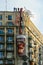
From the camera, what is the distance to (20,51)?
103 meters

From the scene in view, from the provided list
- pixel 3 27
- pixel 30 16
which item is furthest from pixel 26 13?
pixel 3 27

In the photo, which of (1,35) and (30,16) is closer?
(1,35)

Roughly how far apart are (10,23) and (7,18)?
1.68 meters

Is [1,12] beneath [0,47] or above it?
above

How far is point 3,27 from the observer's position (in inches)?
4119

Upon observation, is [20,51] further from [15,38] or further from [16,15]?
[16,15]

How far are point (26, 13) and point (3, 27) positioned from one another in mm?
10979

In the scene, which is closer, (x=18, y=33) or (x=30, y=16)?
(x=18, y=33)

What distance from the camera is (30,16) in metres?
116

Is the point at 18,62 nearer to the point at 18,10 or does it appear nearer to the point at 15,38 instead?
the point at 15,38

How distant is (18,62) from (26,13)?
16.8 meters

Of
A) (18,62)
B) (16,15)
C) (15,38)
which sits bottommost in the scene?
(18,62)

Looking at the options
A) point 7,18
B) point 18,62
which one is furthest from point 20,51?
point 7,18

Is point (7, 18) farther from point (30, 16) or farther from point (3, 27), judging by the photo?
point (30, 16)
